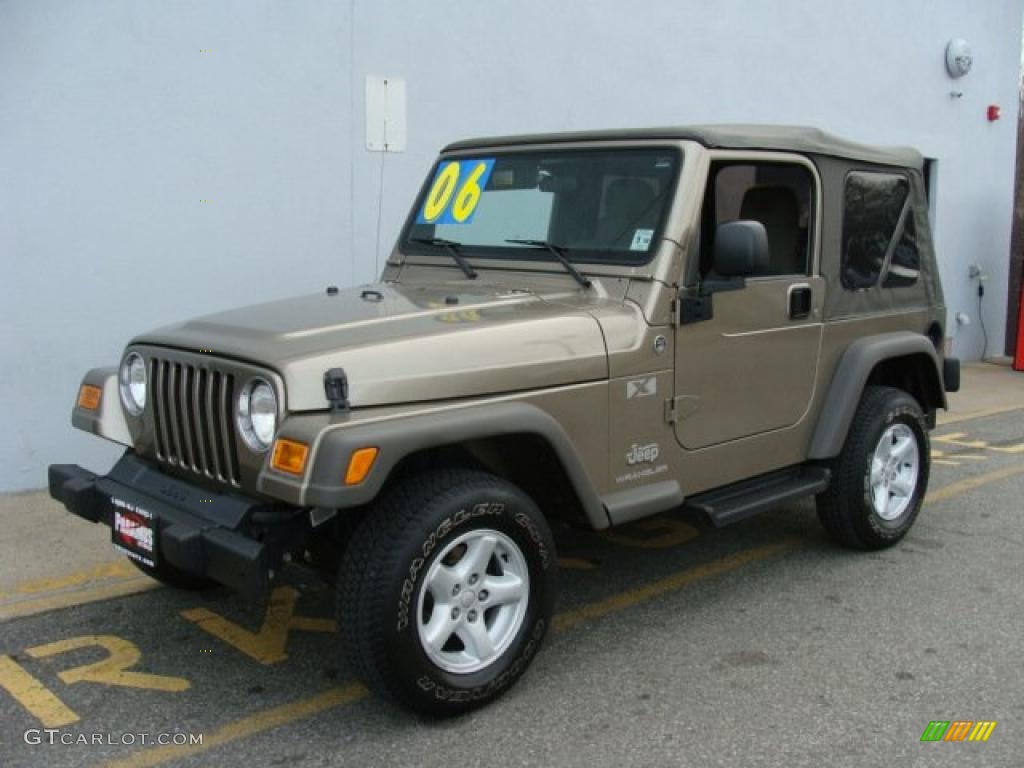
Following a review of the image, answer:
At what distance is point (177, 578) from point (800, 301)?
9.64 feet

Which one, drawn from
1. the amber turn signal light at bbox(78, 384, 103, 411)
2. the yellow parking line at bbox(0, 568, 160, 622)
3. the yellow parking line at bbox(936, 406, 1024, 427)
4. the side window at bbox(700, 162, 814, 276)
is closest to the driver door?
the side window at bbox(700, 162, 814, 276)

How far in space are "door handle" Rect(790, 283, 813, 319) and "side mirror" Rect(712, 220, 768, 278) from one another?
600 mm

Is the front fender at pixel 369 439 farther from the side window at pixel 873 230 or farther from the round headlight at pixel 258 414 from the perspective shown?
the side window at pixel 873 230

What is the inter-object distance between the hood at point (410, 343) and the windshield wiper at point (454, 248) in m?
0.38

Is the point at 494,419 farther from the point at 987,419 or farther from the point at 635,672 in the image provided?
the point at 987,419

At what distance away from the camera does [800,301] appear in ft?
14.8

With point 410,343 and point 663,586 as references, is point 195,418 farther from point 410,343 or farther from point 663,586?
point 663,586

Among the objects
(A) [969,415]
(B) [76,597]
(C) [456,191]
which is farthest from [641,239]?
(A) [969,415]

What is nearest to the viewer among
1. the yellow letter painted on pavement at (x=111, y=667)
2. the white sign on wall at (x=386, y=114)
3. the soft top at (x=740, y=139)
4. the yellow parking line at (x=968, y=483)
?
the yellow letter painted on pavement at (x=111, y=667)

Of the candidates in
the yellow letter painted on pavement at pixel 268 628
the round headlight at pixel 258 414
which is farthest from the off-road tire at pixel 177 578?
the round headlight at pixel 258 414

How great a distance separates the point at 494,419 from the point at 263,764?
49.8 inches

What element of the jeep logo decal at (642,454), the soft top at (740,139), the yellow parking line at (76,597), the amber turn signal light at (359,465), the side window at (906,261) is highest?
the soft top at (740,139)

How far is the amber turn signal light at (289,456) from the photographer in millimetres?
2963

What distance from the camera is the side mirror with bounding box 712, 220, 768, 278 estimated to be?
386 cm
